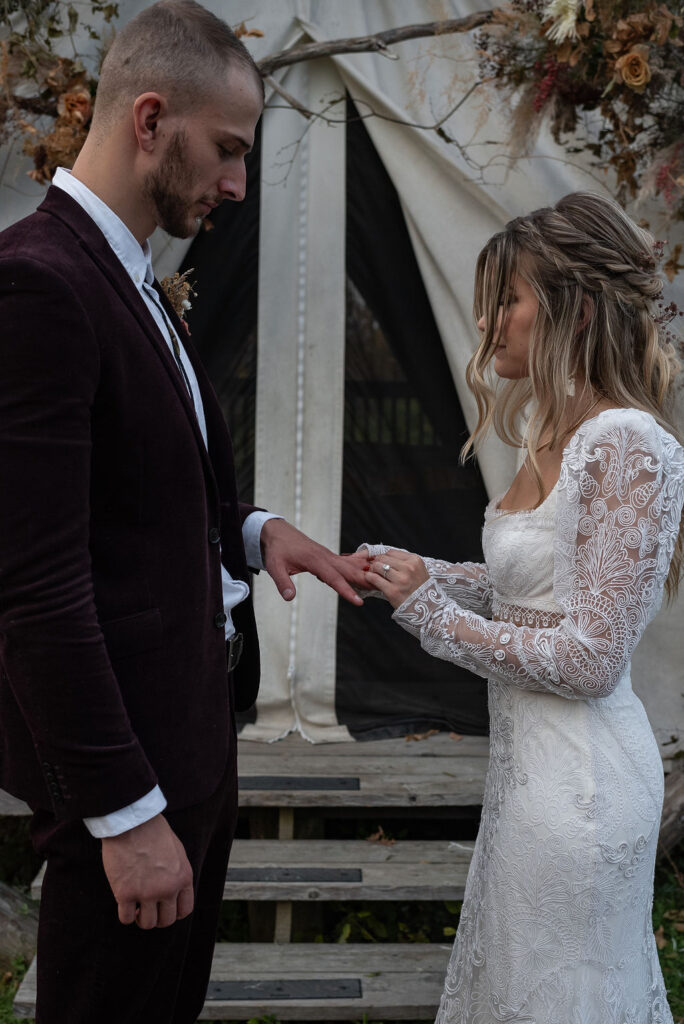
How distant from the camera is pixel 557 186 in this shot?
13.0ft

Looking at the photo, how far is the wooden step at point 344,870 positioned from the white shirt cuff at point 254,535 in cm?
153

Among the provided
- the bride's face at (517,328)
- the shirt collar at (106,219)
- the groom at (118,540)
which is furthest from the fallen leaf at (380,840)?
the shirt collar at (106,219)

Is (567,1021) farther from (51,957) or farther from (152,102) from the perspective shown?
(152,102)

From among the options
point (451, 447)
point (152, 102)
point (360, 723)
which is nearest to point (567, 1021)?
point (152, 102)

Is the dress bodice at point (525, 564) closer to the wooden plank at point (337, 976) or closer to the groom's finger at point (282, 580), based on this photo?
the groom's finger at point (282, 580)

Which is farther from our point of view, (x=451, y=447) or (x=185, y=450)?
(x=451, y=447)

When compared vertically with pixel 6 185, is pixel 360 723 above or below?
below

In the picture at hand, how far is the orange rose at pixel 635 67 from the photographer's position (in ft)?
10.6

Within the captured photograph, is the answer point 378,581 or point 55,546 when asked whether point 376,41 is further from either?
point 55,546

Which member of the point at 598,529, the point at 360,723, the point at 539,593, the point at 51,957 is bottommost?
the point at 360,723

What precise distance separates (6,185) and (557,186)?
85.3 inches

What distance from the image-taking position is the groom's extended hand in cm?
211

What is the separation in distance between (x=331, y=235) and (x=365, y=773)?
2200 mm

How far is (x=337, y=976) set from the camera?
305 centimetres
